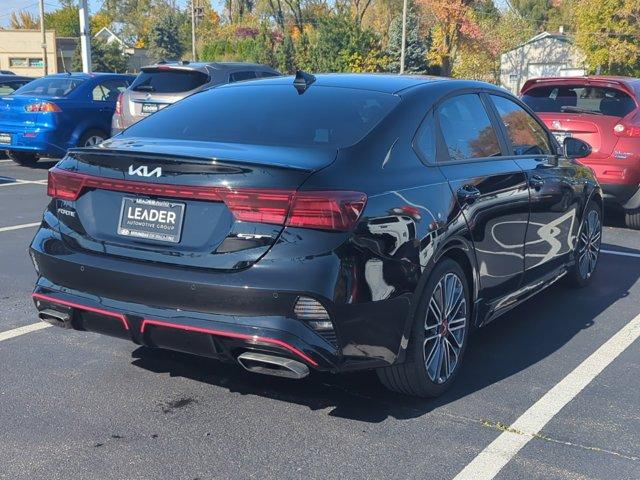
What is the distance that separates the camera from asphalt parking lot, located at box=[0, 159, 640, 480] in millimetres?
3455

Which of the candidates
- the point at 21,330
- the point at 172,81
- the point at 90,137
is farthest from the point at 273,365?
the point at 90,137

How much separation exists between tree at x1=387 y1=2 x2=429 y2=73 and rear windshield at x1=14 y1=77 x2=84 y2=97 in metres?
38.9

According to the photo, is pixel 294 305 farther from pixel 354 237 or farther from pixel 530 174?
pixel 530 174

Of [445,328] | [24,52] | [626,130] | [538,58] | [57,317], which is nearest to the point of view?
[57,317]

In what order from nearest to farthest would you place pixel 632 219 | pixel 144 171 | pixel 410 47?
1. pixel 144 171
2. pixel 632 219
3. pixel 410 47

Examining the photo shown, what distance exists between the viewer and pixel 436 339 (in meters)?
4.16

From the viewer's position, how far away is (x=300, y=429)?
12.5 ft

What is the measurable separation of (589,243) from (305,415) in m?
3.66

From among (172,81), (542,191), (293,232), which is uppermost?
(172,81)

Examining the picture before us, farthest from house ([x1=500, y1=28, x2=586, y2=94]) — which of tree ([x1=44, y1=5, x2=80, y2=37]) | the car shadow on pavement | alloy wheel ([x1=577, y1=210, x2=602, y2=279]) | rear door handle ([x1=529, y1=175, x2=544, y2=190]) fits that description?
rear door handle ([x1=529, y1=175, x2=544, y2=190])

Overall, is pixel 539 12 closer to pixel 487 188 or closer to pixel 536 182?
pixel 536 182

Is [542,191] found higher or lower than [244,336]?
Answer: higher

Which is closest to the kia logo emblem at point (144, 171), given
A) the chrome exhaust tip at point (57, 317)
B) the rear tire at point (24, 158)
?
the chrome exhaust tip at point (57, 317)

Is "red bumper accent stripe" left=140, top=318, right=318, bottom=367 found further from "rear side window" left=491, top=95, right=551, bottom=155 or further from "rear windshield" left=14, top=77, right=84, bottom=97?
"rear windshield" left=14, top=77, right=84, bottom=97
